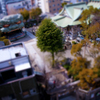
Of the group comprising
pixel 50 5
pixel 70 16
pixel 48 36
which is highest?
pixel 50 5

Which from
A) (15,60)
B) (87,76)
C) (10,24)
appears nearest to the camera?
(87,76)

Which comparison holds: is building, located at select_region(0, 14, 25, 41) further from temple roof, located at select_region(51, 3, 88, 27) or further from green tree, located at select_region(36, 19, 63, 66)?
green tree, located at select_region(36, 19, 63, 66)

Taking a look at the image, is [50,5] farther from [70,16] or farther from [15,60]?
[15,60]

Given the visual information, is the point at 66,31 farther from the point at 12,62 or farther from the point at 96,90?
the point at 12,62

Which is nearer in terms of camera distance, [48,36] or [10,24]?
[48,36]

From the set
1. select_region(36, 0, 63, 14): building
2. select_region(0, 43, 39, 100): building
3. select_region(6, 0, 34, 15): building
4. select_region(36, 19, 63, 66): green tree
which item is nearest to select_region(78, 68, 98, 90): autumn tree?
select_region(0, 43, 39, 100): building

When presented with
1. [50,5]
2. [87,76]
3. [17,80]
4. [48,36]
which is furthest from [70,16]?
[50,5]
